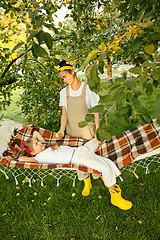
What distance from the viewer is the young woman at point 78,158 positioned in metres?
2.19

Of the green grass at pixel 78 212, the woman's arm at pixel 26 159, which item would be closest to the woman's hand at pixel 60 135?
the woman's arm at pixel 26 159

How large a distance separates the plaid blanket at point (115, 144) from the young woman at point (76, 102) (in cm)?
13

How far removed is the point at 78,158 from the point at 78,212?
563mm

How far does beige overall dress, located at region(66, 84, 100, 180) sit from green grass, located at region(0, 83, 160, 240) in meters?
0.35

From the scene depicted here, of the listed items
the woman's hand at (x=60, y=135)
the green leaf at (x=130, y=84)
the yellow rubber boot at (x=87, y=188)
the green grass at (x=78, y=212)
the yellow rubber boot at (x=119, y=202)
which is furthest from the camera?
the woman's hand at (x=60, y=135)

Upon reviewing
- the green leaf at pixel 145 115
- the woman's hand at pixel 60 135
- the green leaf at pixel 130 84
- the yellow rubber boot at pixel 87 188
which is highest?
the green leaf at pixel 130 84

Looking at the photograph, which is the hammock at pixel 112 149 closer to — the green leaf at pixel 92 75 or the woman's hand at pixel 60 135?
the woman's hand at pixel 60 135

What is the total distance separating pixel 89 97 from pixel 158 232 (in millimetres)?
1513

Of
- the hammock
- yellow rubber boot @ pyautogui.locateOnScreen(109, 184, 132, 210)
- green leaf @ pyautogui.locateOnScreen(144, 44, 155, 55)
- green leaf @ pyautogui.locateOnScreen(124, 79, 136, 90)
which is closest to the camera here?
green leaf @ pyautogui.locateOnScreen(124, 79, 136, 90)

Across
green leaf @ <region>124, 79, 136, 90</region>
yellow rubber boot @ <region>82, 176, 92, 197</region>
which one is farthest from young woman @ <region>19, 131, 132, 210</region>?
green leaf @ <region>124, 79, 136, 90</region>

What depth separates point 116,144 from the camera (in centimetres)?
267

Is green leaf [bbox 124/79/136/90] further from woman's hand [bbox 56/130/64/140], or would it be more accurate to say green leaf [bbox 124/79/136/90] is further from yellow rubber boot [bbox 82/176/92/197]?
woman's hand [bbox 56/130/64/140]

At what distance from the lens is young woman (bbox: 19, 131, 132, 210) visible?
86.4 inches

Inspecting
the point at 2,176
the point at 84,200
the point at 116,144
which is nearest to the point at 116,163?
the point at 116,144
